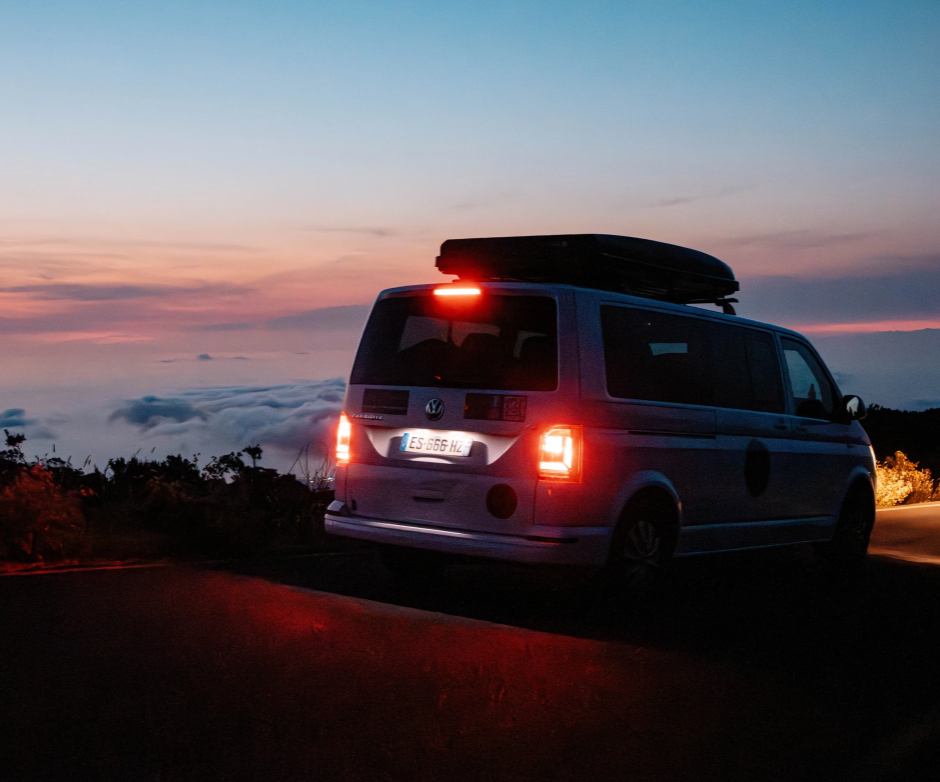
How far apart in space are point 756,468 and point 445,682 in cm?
440

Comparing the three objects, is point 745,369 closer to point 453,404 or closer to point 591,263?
point 591,263

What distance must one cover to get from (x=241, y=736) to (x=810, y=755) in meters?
2.35

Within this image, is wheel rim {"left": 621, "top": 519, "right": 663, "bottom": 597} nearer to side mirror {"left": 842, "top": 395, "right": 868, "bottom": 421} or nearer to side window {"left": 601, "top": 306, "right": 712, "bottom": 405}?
side window {"left": 601, "top": 306, "right": 712, "bottom": 405}

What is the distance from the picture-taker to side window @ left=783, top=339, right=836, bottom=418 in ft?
34.8

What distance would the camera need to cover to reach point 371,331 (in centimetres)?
898

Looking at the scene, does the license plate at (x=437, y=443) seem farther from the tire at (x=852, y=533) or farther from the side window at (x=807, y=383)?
the tire at (x=852, y=533)

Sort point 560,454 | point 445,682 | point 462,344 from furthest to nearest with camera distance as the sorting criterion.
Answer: point 462,344, point 560,454, point 445,682

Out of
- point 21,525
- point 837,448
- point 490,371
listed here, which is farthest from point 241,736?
point 837,448

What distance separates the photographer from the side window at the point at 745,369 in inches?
375

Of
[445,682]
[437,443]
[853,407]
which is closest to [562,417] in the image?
[437,443]

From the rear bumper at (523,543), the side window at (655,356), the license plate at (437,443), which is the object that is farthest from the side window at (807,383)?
the license plate at (437,443)

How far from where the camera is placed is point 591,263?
869 cm

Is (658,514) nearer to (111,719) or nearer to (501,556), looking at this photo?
(501,556)

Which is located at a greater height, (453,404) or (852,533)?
(453,404)
